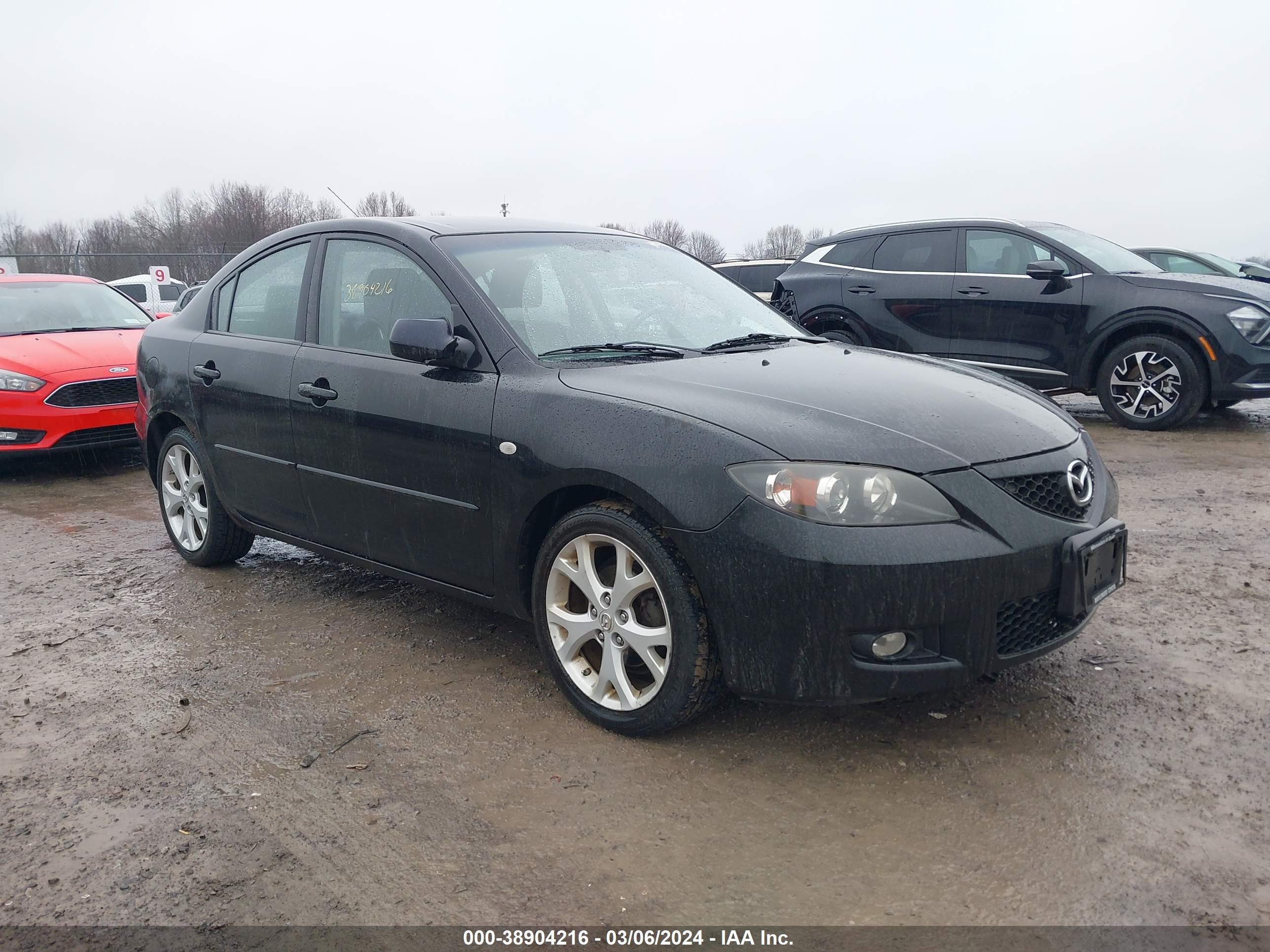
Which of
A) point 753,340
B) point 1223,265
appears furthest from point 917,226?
point 1223,265

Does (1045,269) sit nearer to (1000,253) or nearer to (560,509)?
(1000,253)

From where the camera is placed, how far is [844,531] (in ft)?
9.10

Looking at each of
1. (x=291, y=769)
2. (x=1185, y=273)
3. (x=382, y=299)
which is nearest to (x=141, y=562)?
(x=382, y=299)

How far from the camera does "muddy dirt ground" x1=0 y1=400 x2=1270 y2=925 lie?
96.4 inches

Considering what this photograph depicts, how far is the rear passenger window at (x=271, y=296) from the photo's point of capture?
14.8 ft

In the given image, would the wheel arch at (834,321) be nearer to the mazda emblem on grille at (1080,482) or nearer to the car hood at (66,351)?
the car hood at (66,351)

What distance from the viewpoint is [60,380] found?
7.74m

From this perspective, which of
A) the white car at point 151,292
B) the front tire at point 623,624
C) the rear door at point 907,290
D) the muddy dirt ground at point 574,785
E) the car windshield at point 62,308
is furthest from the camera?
the white car at point 151,292

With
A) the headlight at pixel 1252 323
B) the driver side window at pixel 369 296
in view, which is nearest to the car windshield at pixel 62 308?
the driver side window at pixel 369 296

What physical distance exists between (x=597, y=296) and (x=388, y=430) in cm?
95

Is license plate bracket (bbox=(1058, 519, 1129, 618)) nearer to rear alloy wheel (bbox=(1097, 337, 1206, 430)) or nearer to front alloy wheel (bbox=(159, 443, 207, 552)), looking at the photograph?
front alloy wheel (bbox=(159, 443, 207, 552))

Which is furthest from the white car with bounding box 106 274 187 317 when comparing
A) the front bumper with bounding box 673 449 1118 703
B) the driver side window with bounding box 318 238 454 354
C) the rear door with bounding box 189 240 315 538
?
the front bumper with bounding box 673 449 1118 703

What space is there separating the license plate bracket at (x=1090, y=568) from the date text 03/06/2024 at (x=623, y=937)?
4.35 ft

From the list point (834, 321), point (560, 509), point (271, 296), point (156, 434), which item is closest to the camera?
point (560, 509)
